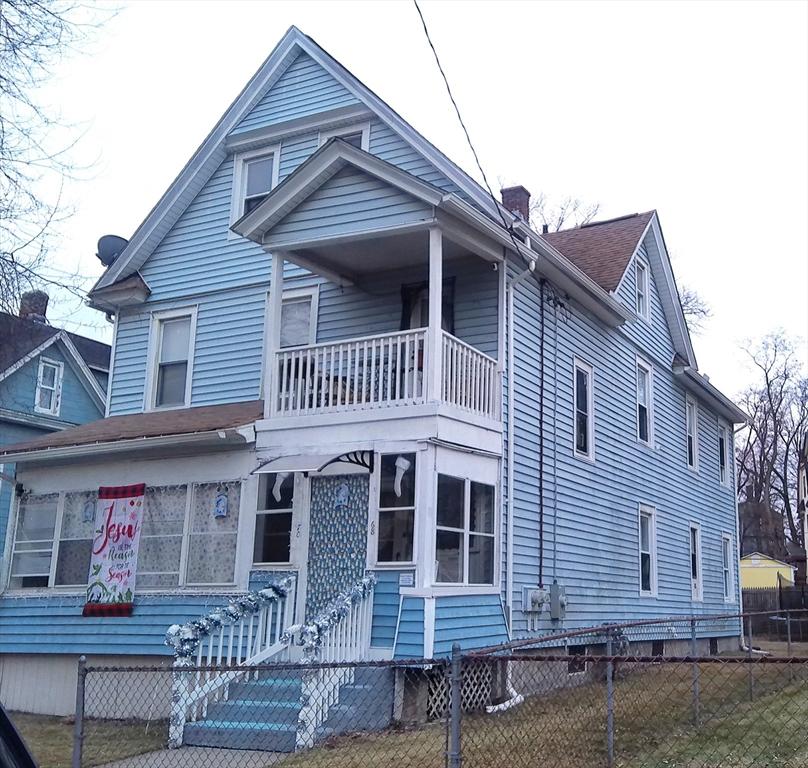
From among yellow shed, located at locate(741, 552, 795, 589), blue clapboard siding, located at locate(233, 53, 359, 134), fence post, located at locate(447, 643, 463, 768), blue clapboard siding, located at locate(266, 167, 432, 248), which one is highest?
blue clapboard siding, located at locate(233, 53, 359, 134)

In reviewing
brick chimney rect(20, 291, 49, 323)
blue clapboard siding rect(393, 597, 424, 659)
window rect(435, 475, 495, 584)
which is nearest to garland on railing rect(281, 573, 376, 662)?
blue clapboard siding rect(393, 597, 424, 659)

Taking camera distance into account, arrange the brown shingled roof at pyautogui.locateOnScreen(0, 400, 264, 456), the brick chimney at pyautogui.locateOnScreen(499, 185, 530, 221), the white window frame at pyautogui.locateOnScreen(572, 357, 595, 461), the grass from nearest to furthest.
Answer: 1. the grass
2. the brown shingled roof at pyautogui.locateOnScreen(0, 400, 264, 456)
3. the white window frame at pyautogui.locateOnScreen(572, 357, 595, 461)
4. the brick chimney at pyautogui.locateOnScreen(499, 185, 530, 221)

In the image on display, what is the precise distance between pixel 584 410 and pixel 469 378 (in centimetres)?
432

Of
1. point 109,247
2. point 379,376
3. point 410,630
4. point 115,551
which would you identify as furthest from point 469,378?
point 109,247

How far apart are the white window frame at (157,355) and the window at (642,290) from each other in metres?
8.65

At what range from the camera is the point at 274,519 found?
1355 centimetres

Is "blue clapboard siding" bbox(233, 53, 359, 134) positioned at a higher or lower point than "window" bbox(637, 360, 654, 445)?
higher

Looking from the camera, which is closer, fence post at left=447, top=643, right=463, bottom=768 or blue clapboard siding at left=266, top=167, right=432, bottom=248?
fence post at left=447, top=643, right=463, bottom=768

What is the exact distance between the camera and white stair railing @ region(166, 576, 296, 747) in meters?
10.7

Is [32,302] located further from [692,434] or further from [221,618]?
[692,434]

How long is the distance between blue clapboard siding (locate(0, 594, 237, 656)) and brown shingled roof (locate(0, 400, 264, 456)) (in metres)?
2.30

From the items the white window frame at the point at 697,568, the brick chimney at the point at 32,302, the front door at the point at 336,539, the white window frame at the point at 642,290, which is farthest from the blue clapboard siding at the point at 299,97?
the white window frame at the point at 697,568

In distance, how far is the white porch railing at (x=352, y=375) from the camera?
40.1 feet

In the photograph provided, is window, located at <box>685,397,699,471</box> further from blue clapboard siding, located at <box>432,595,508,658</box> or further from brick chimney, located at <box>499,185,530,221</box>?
blue clapboard siding, located at <box>432,595,508,658</box>
